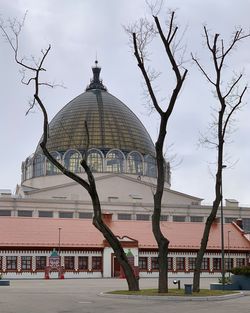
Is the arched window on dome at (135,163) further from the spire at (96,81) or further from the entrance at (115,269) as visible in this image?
the entrance at (115,269)

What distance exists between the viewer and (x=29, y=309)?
19.2 meters

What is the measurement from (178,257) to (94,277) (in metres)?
9.67

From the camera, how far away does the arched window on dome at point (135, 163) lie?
94.8 metres

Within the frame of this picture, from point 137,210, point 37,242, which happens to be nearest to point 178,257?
point 37,242

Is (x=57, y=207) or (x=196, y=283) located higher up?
(x=57, y=207)

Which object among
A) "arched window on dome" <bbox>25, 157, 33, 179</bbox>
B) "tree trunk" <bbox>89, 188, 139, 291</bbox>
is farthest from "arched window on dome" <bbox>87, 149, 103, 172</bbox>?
"tree trunk" <bbox>89, 188, 139, 291</bbox>

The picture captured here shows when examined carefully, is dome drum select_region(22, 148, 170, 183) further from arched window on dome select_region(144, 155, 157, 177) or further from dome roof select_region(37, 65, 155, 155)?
dome roof select_region(37, 65, 155, 155)

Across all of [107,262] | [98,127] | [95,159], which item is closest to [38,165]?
[95,159]

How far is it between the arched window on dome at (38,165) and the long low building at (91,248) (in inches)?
1217

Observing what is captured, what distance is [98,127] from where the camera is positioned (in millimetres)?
95688

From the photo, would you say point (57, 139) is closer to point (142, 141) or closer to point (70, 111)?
point (70, 111)

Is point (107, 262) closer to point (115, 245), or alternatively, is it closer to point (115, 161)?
point (115, 245)

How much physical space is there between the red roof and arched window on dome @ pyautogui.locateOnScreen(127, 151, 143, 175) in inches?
1035

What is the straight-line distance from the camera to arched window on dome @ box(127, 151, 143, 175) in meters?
94.8
